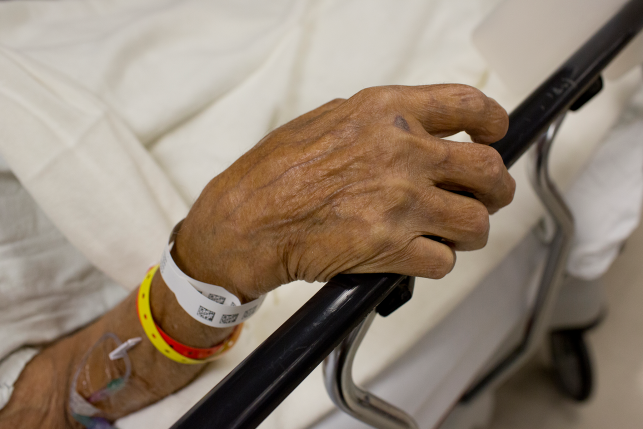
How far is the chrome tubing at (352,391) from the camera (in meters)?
0.44

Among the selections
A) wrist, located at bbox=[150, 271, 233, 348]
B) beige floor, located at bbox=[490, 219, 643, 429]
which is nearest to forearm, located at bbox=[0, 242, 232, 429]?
wrist, located at bbox=[150, 271, 233, 348]

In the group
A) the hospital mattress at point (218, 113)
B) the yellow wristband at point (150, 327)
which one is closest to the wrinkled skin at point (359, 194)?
the yellow wristband at point (150, 327)

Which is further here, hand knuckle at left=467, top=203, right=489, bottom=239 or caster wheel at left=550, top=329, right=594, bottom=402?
caster wheel at left=550, top=329, right=594, bottom=402

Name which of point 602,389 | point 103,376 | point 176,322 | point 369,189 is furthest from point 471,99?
point 602,389

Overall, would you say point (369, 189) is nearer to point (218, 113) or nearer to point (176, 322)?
point (176, 322)

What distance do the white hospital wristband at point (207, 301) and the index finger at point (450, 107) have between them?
0.25m

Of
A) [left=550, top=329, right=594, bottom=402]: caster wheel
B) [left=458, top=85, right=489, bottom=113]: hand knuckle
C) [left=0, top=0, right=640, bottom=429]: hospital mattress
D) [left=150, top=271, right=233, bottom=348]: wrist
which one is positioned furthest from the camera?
[left=550, top=329, right=594, bottom=402]: caster wheel

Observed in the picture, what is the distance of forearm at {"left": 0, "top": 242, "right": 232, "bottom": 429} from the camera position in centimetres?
56

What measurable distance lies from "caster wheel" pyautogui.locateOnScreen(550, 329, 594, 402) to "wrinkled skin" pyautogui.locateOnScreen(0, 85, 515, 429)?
2.92ft

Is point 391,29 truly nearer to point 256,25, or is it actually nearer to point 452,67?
point 452,67

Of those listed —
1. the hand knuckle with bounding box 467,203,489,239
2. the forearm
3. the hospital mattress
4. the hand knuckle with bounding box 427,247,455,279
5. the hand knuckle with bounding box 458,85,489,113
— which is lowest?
the forearm

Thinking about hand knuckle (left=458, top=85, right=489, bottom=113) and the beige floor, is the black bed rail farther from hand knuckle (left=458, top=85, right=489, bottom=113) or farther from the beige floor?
the beige floor

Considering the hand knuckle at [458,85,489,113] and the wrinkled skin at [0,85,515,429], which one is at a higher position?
the hand knuckle at [458,85,489,113]

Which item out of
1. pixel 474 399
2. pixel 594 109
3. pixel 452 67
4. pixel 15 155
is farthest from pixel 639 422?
pixel 15 155
